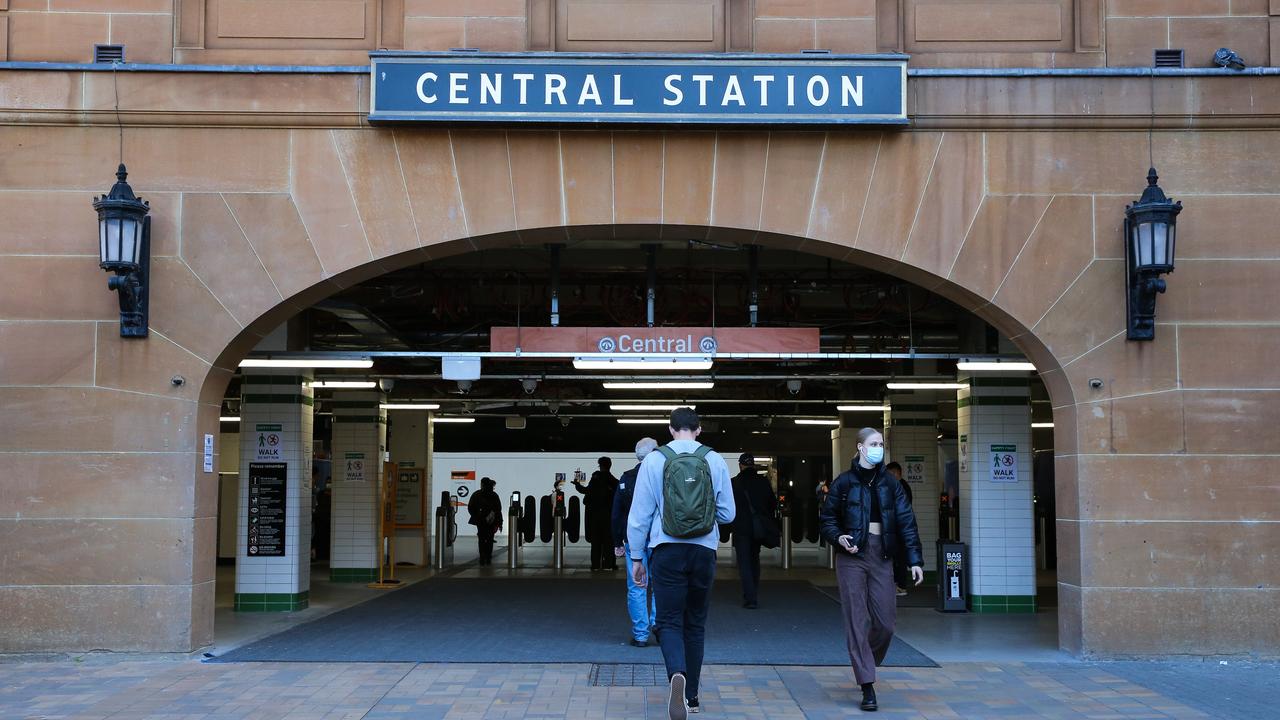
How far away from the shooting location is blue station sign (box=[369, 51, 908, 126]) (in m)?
9.00

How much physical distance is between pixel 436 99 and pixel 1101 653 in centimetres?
650

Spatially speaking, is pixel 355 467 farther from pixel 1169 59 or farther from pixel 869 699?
pixel 1169 59

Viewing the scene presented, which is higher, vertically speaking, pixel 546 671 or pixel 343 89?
pixel 343 89

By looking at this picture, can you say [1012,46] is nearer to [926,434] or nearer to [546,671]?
[546,671]

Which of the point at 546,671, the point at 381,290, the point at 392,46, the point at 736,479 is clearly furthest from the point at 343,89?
the point at 736,479

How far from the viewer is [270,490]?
40.3 feet

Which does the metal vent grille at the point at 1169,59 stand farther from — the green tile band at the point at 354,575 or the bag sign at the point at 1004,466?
the green tile band at the point at 354,575

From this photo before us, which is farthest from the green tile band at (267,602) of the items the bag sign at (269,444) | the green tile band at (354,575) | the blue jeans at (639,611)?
the blue jeans at (639,611)

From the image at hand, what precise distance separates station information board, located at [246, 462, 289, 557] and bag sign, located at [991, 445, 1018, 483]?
7.36 meters

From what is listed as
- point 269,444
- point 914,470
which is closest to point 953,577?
point 914,470

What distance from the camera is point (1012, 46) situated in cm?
930

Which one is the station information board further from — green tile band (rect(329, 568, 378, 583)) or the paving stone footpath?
the paving stone footpath

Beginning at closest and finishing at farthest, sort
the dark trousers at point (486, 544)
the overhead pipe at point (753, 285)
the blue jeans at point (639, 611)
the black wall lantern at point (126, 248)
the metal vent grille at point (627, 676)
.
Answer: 1. the metal vent grille at point (627, 676)
2. the black wall lantern at point (126, 248)
3. the blue jeans at point (639, 611)
4. the overhead pipe at point (753, 285)
5. the dark trousers at point (486, 544)

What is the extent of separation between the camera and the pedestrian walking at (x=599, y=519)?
54.7 ft
